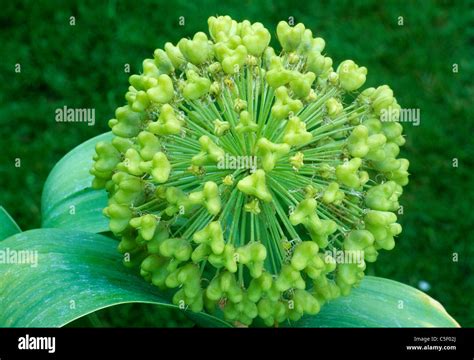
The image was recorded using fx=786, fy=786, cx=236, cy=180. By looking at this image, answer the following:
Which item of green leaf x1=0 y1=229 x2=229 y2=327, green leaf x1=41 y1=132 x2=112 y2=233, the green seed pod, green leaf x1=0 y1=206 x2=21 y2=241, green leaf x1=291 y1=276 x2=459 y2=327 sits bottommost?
green leaf x1=291 y1=276 x2=459 y2=327

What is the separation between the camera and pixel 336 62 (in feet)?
12.1

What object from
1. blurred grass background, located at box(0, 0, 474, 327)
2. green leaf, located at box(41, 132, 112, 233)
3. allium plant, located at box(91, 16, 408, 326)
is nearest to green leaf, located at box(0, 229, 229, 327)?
allium plant, located at box(91, 16, 408, 326)

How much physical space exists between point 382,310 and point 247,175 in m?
0.43

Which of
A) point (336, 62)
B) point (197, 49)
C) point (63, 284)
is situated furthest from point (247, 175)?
point (336, 62)

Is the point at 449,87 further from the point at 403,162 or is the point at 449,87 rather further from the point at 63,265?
the point at 63,265

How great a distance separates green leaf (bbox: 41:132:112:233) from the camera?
1863 mm

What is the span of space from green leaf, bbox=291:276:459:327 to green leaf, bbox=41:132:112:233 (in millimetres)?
558

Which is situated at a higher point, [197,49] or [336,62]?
[336,62]

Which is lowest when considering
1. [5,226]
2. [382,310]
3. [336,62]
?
[382,310]

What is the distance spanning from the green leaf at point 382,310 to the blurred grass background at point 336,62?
5.11ft

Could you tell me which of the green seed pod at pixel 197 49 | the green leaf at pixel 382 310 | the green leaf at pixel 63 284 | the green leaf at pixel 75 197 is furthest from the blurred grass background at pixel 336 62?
the green seed pod at pixel 197 49

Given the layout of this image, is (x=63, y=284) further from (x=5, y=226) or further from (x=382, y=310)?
(x=382, y=310)

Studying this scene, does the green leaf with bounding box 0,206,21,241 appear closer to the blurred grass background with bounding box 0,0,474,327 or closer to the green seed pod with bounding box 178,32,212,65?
the green seed pod with bounding box 178,32,212,65
